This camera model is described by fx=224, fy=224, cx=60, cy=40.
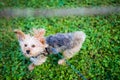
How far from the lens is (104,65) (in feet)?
18.3

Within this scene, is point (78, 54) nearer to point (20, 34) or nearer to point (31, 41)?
point (31, 41)

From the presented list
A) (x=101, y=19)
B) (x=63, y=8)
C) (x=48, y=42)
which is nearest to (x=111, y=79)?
(x=48, y=42)

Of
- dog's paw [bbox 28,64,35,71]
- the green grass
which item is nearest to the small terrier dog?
dog's paw [bbox 28,64,35,71]

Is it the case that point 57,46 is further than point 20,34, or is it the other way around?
point 57,46

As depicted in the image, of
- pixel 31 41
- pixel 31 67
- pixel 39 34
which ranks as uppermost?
pixel 39 34

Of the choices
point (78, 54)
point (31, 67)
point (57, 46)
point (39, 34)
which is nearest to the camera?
point (39, 34)

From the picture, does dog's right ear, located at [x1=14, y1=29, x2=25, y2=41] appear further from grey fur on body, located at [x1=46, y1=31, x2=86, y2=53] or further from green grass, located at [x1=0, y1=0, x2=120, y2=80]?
green grass, located at [x1=0, y1=0, x2=120, y2=80]

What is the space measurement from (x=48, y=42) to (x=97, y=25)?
2.40 meters

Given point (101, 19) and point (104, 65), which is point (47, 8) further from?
point (104, 65)

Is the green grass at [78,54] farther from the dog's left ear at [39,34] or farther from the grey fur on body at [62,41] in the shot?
the dog's left ear at [39,34]

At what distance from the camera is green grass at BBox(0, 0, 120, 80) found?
5.31 meters

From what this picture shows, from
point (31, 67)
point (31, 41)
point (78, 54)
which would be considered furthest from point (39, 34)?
point (78, 54)

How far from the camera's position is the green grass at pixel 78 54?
209 inches

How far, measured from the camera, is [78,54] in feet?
18.9
